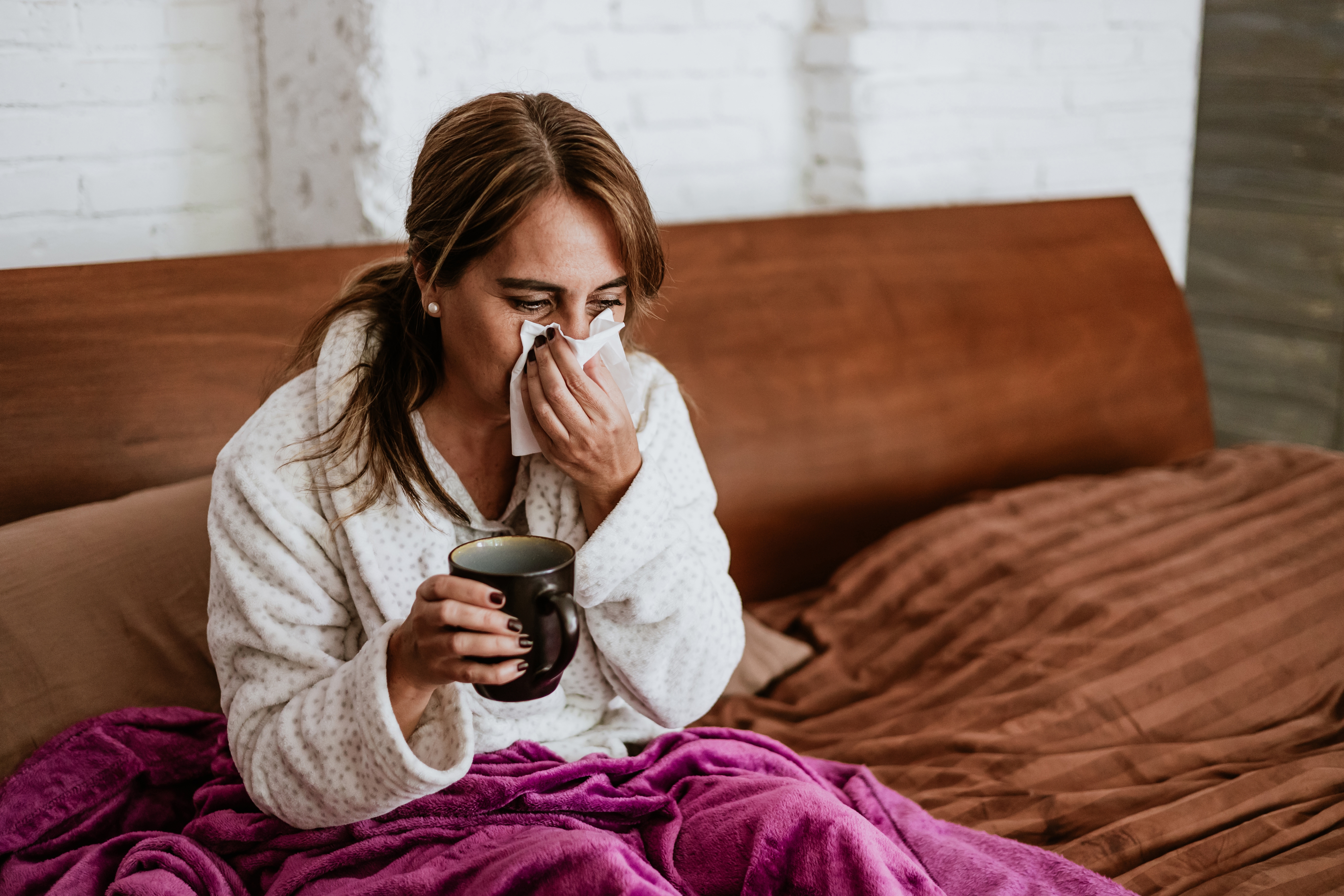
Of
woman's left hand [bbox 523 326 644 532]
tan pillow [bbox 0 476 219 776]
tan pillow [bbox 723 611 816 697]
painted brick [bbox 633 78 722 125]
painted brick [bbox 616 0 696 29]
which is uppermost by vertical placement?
painted brick [bbox 616 0 696 29]

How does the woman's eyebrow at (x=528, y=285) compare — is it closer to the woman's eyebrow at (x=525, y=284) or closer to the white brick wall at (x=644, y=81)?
the woman's eyebrow at (x=525, y=284)

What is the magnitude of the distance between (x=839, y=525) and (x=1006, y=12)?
4.03ft

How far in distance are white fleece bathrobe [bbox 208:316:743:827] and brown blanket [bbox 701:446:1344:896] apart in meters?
0.39

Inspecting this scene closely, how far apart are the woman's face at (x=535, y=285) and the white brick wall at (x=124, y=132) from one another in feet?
2.88

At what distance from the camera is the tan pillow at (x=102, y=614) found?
3.77ft

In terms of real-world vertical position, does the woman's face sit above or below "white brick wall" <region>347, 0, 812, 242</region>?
below

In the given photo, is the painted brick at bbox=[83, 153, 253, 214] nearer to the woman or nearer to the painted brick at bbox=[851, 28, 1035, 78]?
the woman

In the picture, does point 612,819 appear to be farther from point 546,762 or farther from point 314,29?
point 314,29

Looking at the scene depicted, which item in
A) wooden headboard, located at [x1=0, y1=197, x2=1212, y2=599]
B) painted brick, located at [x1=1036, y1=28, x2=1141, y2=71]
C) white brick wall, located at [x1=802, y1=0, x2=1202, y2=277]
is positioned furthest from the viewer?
painted brick, located at [x1=1036, y1=28, x2=1141, y2=71]

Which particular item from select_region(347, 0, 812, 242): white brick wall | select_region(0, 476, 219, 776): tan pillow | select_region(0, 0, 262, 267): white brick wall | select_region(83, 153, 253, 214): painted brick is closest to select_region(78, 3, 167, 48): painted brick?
select_region(0, 0, 262, 267): white brick wall

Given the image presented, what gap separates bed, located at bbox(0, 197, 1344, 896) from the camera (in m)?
1.25

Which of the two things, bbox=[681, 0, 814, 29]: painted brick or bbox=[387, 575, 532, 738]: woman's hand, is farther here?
bbox=[681, 0, 814, 29]: painted brick

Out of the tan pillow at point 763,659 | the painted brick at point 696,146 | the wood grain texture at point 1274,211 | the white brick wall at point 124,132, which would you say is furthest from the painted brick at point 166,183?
the wood grain texture at point 1274,211

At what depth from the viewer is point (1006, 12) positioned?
237cm
